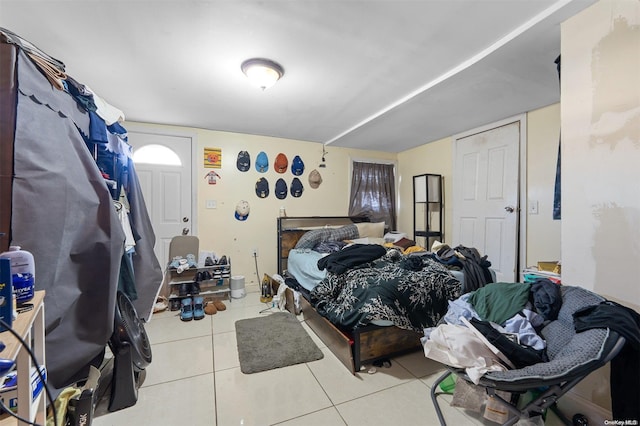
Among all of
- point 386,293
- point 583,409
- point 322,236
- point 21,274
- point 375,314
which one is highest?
point 21,274

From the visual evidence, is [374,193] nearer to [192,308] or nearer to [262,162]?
[262,162]

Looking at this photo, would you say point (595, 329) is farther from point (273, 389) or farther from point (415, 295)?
point (273, 389)

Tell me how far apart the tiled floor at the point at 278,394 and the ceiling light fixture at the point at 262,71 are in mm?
2269

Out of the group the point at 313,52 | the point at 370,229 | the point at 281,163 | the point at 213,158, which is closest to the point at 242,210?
the point at 213,158

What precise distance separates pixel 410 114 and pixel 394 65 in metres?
1.07

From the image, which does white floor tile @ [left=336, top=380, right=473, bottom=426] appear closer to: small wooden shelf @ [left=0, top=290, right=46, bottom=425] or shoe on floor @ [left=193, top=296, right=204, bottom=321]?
small wooden shelf @ [left=0, top=290, right=46, bottom=425]

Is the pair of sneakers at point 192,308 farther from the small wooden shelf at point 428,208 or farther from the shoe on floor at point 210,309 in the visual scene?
the small wooden shelf at point 428,208

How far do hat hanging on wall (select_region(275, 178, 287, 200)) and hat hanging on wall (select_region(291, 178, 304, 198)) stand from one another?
0.13 metres

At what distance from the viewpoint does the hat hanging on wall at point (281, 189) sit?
409 centimetres

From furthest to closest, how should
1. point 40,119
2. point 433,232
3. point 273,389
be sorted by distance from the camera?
point 433,232 < point 273,389 < point 40,119

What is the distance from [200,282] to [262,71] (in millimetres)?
2563

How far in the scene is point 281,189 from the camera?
411 centimetres

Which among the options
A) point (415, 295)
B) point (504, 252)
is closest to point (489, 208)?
point (504, 252)

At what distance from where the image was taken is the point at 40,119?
1.27 metres
